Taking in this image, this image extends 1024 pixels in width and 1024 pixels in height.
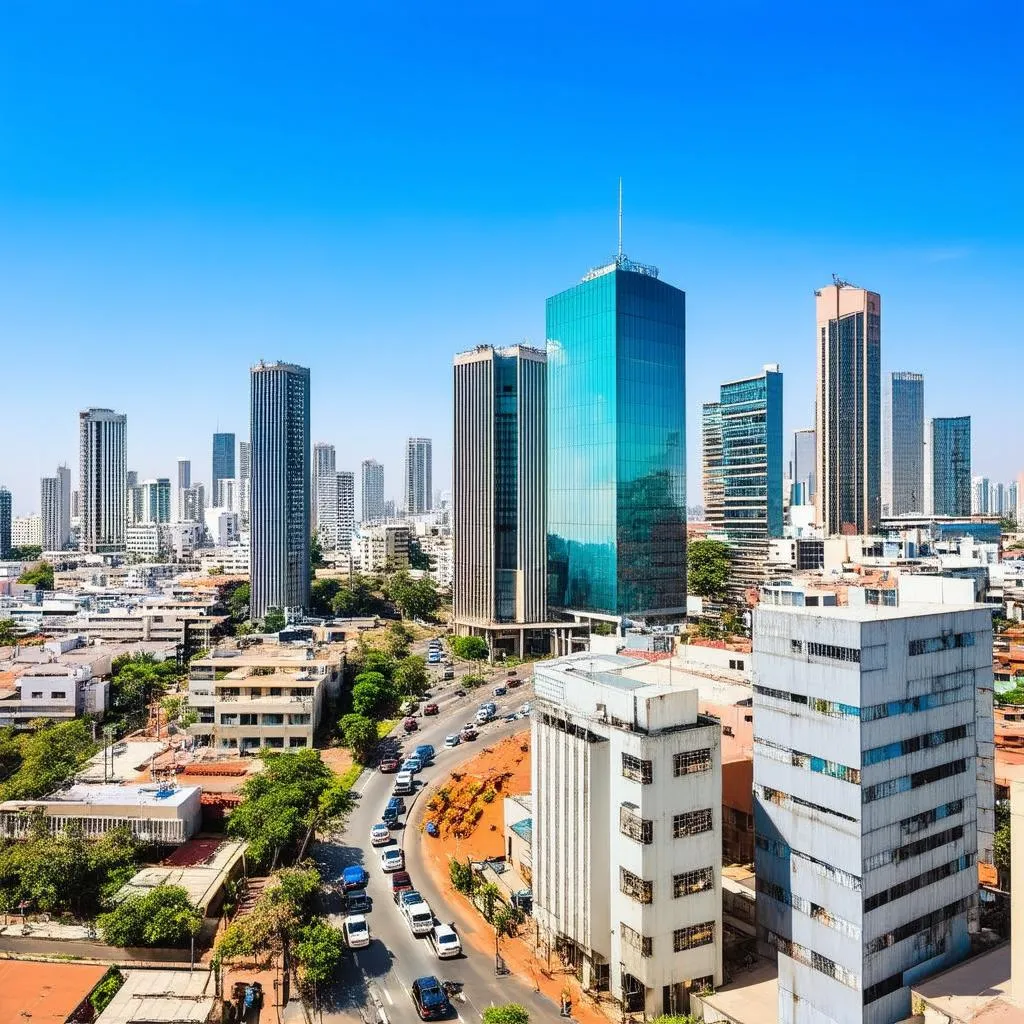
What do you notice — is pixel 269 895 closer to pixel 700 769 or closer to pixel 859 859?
pixel 700 769

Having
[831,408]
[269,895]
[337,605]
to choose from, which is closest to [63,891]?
[269,895]

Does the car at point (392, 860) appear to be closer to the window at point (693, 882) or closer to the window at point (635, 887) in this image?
the window at point (635, 887)

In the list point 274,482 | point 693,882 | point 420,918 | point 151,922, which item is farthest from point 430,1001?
point 274,482

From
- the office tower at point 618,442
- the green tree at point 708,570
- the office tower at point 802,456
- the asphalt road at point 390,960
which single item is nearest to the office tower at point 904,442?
the office tower at point 802,456

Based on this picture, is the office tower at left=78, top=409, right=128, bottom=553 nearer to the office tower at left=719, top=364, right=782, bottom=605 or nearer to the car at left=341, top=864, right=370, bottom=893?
the office tower at left=719, top=364, right=782, bottom=605

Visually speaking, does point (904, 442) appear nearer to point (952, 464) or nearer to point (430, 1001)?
point (952, 464)
